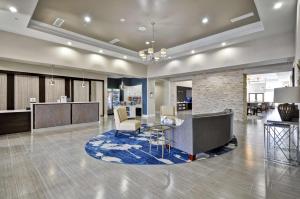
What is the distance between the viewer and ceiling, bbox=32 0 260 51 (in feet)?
14.3

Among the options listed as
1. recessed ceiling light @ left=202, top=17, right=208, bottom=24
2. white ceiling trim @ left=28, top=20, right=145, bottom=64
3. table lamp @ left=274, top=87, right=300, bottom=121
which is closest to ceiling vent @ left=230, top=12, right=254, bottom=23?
recessed ceiling light @ left=202, top=17, right=208, bottom=24

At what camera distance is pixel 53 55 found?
6875 mm

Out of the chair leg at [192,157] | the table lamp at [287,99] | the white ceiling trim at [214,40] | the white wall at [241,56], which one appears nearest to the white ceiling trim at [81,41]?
the white ceiling trim at [214,40]

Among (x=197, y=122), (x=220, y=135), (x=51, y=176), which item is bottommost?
(x=51, y=176)

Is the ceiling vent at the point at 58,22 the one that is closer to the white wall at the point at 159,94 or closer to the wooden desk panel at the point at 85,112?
the wooden desk panel at the point at 85,112

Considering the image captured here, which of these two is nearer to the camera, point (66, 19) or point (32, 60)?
point (66, 19)

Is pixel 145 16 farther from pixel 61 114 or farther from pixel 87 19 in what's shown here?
pixel 61 114

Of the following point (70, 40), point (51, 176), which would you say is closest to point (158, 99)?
point (70, 40)

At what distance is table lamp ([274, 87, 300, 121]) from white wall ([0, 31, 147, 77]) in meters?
7.71

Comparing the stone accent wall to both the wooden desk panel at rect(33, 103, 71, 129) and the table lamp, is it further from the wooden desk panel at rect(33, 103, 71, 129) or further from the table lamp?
the wooden desk panel at rect(33, 103, 71, 129)

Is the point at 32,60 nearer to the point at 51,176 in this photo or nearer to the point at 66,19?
the point at 66,19

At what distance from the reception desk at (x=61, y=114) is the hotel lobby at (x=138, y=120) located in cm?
4

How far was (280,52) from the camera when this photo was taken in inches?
237

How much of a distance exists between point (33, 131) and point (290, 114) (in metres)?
8.24
